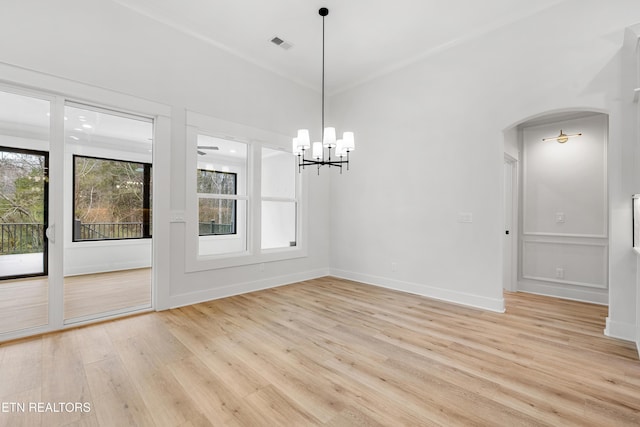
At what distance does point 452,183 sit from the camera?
13.6 ft

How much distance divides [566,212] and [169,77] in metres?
5.94

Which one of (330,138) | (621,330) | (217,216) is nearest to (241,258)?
(217,216)

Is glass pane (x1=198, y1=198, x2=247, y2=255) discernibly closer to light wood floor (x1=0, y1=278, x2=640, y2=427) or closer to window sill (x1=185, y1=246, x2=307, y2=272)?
window sill (x1=185, y1=246, x2=307, y2=272)

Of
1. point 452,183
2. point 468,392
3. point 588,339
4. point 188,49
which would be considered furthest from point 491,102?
point 188,49

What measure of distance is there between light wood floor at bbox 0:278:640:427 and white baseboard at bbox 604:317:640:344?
0.12m

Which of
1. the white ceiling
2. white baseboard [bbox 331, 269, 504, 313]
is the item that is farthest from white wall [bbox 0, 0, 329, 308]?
white baseboard [bbox 331, 269, 504, 313]

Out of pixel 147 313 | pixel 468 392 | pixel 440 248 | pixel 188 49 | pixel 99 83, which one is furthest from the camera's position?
pixel 440 248

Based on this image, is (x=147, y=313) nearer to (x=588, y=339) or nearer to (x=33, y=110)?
(x=33, y=110)

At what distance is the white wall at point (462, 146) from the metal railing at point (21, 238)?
4.19 meters

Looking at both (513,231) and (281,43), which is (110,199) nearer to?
(281,43)

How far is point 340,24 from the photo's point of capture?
3750 millimetres

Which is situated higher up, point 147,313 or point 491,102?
point 491,102

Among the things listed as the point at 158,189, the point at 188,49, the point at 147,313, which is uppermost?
the point at 188,49

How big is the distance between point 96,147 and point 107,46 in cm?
118
